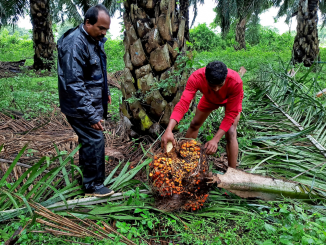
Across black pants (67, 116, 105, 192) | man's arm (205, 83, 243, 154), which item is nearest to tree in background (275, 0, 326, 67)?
man's arm (205, 83, 243, 154)

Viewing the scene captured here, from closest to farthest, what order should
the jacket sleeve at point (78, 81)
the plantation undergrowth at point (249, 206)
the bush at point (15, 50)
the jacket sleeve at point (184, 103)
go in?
the plantation undergrowth at point (249, 206)
the jacket sleeve at point (78, 81)
the jacket sleeve at point (184, 103)
the bush at point (15, 50)

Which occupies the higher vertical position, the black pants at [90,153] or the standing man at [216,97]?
the standing man at [216,97]

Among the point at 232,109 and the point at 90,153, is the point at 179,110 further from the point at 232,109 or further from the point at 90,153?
the point at 90,153

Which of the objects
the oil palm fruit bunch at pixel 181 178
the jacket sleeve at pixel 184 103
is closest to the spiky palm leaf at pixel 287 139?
the oil palm fruit bunch at pixel 181 178

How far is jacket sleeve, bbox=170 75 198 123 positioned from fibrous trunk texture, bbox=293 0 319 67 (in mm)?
6067

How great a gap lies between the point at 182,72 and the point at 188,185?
1.50 metres

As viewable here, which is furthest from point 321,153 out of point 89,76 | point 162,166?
point 89,76

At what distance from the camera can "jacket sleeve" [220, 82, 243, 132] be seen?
246 centimetres

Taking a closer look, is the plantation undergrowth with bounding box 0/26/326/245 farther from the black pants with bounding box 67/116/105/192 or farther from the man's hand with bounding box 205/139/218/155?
the man's hand with bounding box 205/139/218/155

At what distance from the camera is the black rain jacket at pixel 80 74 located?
6.65 feet

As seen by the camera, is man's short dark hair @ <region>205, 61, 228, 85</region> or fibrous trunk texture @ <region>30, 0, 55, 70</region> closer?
man's short dark hair @ <region>205, 61, 228, 85</region>

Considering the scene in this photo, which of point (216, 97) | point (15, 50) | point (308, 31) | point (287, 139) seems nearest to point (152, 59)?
point (216, 97)

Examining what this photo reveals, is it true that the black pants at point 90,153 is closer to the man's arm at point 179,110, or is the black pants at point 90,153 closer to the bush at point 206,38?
the man's arm at point 179,110

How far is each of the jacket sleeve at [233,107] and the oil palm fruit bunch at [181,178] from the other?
0.45 meters
